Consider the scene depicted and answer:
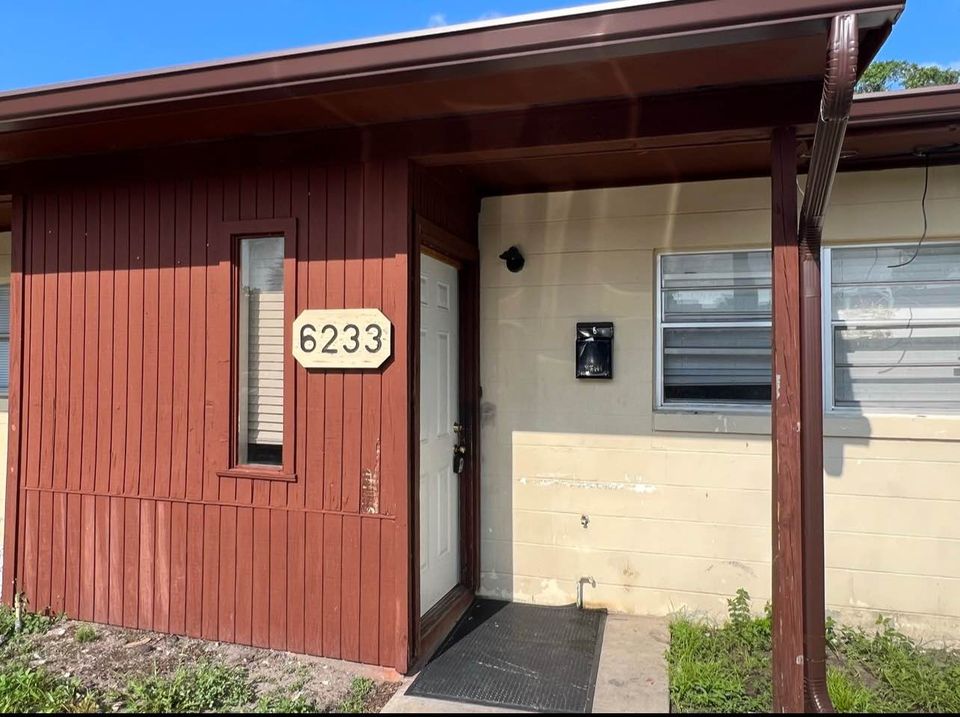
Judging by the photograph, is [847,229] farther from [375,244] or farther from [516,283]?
[375,244]

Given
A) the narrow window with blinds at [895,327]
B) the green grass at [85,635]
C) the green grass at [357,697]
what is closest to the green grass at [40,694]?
the green grass at [85,635]

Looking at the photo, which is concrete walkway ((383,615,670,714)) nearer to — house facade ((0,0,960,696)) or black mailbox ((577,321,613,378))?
house facade ((0,0,960,696))

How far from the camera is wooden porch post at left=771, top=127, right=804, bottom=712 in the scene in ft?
A: 8.06

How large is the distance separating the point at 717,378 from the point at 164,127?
3.19 metres

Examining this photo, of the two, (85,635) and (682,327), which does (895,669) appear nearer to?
(682,327)

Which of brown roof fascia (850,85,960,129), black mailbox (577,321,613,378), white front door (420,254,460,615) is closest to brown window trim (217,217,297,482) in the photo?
white front door (420,254,460,615)

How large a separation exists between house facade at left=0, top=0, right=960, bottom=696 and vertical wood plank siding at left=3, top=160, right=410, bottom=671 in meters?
0.02

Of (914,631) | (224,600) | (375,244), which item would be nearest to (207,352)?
(375,244)

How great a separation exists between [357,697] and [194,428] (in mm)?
1569

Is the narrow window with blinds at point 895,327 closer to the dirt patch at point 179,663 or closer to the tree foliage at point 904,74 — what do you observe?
the dirt patch at point 179,663

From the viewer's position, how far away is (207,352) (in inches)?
130

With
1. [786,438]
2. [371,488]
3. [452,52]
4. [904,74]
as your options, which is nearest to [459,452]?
[371,488]

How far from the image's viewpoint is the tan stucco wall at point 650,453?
333cm

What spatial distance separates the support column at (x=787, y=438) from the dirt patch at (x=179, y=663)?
1.66m
